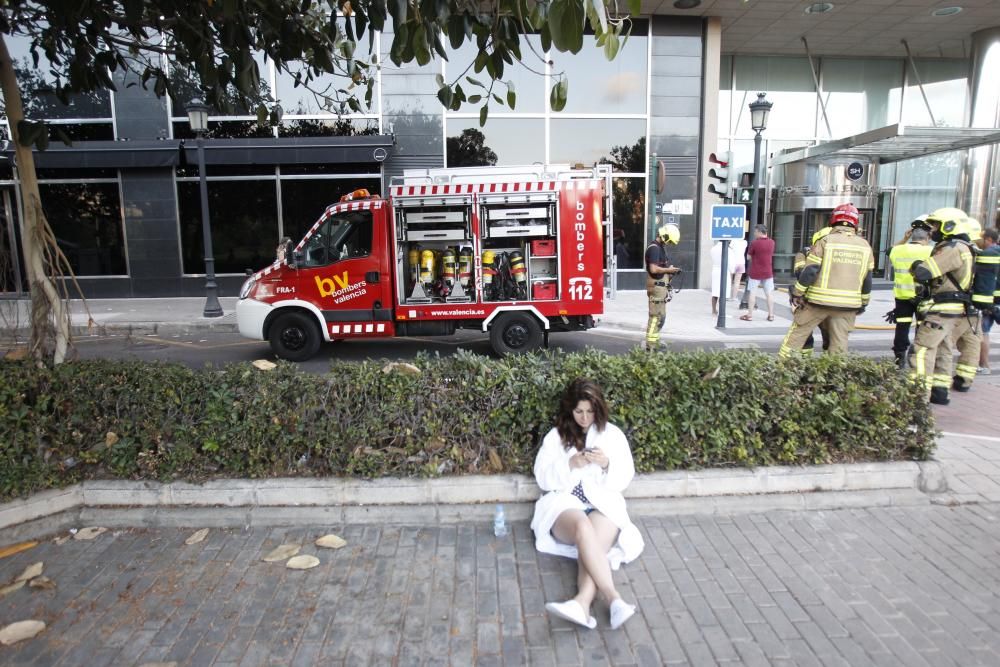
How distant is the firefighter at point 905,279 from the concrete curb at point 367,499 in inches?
171

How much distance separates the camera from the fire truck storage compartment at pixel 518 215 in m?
8.66

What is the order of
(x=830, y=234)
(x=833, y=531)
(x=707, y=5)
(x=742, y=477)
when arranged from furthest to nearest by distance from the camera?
(x=707, y=5) → (x=830, y=234) → (x=742, y=477) → (x=833, y=531)

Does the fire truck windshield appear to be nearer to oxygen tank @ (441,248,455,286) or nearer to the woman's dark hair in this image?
oxygen tank @ (441,248,455,286)

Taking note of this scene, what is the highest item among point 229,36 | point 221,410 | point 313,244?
point 229,36

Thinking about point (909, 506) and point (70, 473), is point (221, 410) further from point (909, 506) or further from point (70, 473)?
point (909, 506)

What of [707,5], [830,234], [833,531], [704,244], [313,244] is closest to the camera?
[833,531]

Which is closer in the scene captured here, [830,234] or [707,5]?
[830,234]

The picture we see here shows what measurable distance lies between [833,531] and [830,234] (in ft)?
11.6

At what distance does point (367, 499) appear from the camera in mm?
3891

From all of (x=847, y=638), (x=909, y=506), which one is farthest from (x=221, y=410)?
(x=909, y=506)

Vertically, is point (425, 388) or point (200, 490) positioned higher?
point (425, 388)

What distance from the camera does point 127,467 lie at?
12.9ft

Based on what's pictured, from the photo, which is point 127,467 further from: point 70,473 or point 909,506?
point 909,506

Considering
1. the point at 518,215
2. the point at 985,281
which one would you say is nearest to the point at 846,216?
the point at 985,281
